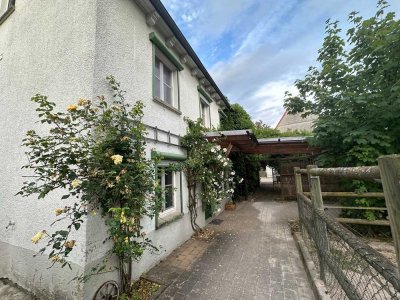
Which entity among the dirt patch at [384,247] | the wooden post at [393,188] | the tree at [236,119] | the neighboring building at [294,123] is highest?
the neighboring building at [294,123]

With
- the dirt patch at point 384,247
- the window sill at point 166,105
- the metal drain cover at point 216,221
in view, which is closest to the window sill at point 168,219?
the metal drain cover at point 216,221

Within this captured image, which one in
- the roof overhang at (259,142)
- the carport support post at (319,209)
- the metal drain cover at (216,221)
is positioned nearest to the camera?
the carport support post at (319,209)

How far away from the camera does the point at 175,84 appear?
5961 mm

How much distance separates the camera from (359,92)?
5207mm

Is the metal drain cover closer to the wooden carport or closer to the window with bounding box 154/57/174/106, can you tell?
the wooden carport

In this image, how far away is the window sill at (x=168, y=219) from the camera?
4399 mm

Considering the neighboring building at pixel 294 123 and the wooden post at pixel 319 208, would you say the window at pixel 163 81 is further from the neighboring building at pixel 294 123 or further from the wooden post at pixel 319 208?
the neighboring building at pixel 294 123

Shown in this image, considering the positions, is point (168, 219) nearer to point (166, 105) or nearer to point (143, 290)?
point (143, 290)

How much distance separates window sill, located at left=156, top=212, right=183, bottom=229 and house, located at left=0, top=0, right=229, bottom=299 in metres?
0.02

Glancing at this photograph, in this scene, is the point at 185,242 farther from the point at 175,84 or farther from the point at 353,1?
the point at 353,1

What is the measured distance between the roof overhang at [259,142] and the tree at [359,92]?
1468 mm

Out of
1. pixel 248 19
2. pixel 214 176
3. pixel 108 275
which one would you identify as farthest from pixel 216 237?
pixel 248 19

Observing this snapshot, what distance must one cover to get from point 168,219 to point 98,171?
2.50m

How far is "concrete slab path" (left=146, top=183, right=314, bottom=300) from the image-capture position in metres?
3.26
